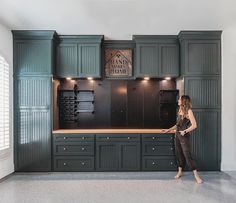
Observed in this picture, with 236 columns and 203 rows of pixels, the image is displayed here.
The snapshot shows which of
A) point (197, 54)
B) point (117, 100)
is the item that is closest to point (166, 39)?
point (197, 54)

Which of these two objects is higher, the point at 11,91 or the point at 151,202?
the point at 11,91

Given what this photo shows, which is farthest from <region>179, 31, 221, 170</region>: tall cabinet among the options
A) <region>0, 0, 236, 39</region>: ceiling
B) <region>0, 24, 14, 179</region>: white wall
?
<region>0, 24, 14, 179</region>: white wall

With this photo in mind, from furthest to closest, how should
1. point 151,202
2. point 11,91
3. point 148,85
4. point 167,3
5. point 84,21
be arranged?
1. point 148,85
2. point 11,91
3. point 84,21
4. point 167,3
5. point 151,202

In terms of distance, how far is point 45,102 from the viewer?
500 cm

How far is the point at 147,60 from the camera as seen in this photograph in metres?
5.22

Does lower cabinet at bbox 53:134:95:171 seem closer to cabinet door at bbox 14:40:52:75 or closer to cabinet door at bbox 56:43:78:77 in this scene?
cabinet door at bbox 56:43:78:77

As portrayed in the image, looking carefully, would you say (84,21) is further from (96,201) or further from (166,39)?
(96,201)

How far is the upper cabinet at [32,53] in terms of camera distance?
4961 mm

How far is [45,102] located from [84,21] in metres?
1.86

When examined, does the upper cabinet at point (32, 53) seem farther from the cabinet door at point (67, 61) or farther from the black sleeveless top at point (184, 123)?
the black sleeveless top at point (184, 123)

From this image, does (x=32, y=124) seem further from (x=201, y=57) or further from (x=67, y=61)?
(x=201, y=57)

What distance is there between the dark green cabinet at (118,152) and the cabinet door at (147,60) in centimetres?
140

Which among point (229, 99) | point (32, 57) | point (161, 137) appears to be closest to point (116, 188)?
point (161, 137)

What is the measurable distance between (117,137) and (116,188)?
47.9 inches
